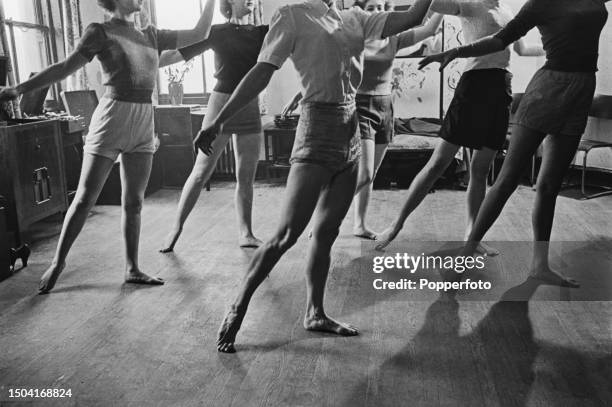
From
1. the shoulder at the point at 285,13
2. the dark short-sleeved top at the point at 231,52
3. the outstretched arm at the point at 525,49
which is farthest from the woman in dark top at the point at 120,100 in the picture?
the outstretched arm at the point at 525,49

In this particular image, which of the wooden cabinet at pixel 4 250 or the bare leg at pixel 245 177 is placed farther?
the bare leg at pixel 245 177

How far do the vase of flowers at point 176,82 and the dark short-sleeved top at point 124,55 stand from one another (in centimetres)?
360

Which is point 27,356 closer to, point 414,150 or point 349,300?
point 349,300

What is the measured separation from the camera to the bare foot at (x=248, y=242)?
4316 millimetres

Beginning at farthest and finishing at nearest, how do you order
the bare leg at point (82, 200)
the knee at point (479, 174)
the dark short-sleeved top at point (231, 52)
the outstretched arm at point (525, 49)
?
the dark short-sleeved top at point (231, 52)
the outstretched arm at point (525, 49)
the knee at point (479, 174)
the bare leg at point (82, 200)

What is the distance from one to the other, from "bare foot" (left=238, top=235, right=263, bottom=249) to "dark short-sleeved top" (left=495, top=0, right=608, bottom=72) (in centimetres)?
213

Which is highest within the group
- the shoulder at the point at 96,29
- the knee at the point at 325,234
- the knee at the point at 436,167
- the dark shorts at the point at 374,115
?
the shoulder at the point at 96,29

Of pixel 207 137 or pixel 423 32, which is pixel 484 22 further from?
pixel 207 137

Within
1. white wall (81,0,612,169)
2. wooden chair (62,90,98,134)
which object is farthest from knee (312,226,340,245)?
white wall (81,0,612,169)

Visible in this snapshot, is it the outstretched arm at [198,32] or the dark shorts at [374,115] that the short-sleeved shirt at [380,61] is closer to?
the dark shorts at [374,115]

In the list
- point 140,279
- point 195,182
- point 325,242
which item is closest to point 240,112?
point 195,182

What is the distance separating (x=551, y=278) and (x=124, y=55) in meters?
2.56

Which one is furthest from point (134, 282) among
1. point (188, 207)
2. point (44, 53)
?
point (44, 53)

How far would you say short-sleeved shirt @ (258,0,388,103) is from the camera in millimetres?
2391
